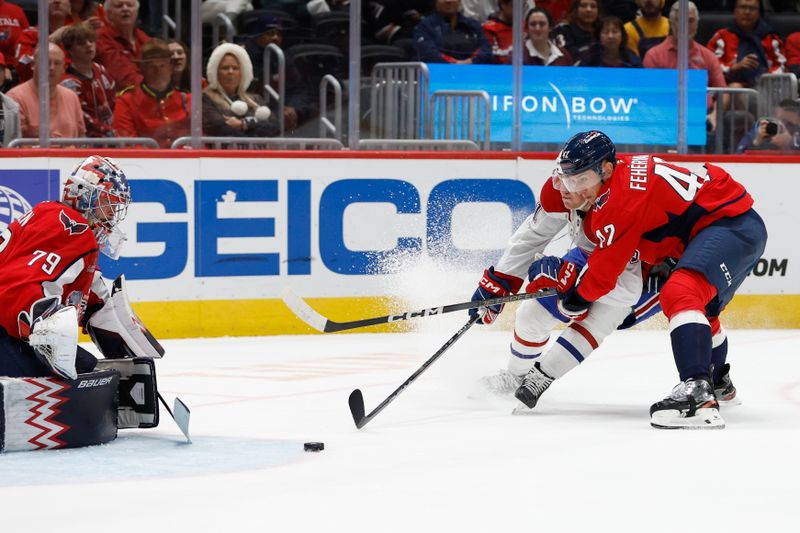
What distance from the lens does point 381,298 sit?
7254mm

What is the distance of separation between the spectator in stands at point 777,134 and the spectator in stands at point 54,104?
379 centimetres

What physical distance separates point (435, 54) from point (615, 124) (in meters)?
1.14

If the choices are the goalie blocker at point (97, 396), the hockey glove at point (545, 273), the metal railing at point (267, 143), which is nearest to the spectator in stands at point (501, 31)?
the metal railing at point (267, 143)

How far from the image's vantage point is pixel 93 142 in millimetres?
6758

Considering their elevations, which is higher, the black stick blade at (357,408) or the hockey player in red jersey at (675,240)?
the hockey player in red jersey at (675,240)

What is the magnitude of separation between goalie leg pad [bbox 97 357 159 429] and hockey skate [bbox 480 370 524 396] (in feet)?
4.85

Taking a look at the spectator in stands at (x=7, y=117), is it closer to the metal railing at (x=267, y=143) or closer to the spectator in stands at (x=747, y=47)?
the metal railing at (x=267, y=143)

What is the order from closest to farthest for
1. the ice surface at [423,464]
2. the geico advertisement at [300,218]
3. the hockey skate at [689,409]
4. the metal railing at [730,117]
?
the ice surface at [423,464] → the hockey skate at [689,409] → the geico advertisement at [300,218] → the metal railing at [730,117]

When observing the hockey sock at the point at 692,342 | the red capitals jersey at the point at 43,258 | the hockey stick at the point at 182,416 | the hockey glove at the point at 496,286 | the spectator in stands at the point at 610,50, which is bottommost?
the hockey stick at the point at 182,416

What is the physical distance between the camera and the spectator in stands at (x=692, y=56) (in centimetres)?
774

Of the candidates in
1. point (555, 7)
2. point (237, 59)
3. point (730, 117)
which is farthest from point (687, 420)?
A: point (730, 117)

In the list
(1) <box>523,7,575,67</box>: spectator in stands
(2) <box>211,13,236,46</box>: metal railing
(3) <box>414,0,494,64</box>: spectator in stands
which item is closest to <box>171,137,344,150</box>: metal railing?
(2) <box>211,13,236,46</box>: metal railing

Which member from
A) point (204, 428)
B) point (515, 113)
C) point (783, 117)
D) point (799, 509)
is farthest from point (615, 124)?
point (799, 509)

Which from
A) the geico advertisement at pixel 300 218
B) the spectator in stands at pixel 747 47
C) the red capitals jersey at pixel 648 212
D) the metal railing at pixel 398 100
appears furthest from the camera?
the spectator in stands at pixel 747 47
